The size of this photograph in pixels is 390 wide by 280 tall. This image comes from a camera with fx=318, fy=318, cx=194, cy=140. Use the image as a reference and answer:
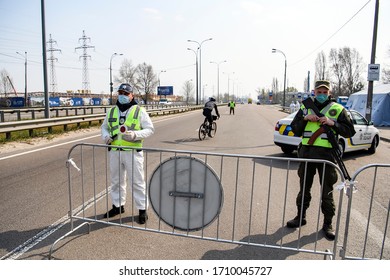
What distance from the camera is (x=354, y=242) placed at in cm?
378

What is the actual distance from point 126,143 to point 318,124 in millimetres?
2604

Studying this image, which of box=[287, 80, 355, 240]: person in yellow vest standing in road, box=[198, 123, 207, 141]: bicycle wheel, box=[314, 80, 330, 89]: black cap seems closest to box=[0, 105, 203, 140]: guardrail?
box=[198, 123, 207, 141]: bicycle wheel

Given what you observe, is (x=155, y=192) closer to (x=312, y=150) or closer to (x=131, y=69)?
(x=312, y=150)

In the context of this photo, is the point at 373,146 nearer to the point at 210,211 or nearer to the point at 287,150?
the point at 287,150

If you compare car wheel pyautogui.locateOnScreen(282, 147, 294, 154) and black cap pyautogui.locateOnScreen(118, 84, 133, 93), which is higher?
black cap pyautogui.locateOnScreen(118, 84, 133, 93)

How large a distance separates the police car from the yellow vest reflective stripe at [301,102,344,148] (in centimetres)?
445

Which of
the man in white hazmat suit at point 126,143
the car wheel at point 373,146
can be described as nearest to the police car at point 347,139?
the car wheel at point 373,146

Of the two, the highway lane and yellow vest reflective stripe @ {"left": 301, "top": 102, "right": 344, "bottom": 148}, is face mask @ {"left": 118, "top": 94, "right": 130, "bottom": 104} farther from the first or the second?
yellow vest reflective stripe @ {"left": 301, "top": 102, "right": 344, "bottom": 148}

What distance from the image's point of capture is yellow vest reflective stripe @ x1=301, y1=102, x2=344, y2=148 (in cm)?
412

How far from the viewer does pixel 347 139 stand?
344 inches

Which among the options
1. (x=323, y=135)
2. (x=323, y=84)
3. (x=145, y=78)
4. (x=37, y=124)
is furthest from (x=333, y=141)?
(x=145, y=78)

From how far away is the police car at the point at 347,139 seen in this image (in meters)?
8.76

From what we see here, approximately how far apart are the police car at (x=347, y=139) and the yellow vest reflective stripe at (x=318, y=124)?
14.6 feet

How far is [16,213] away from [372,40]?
1619cm
